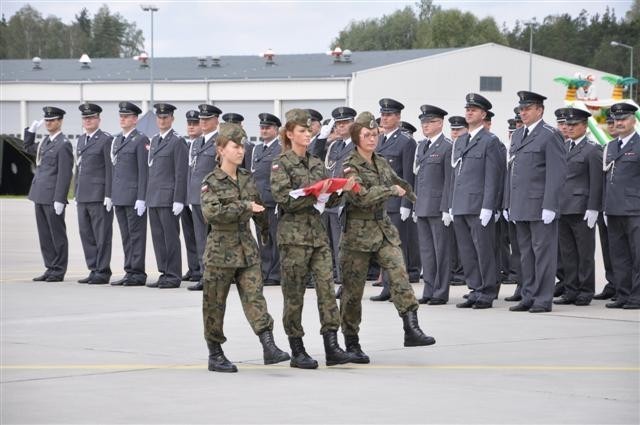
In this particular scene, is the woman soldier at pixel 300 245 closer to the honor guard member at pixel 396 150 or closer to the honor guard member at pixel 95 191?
the honor guard member at pixel 396 150

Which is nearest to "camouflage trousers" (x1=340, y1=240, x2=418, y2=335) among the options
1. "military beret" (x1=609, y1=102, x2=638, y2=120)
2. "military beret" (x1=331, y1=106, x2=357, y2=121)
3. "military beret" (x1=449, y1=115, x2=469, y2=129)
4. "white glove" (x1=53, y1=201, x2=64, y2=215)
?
"military beret" (x1=331, y1=106, x2=357, y2=121)

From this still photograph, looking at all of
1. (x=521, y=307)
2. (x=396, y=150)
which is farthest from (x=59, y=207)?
(x=521, y=307)

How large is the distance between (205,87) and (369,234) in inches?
1987

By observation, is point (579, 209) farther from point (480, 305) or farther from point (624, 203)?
point (480, 305)

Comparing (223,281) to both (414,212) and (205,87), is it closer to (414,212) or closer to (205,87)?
(414,212)

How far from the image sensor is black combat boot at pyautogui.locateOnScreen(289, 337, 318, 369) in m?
9.41

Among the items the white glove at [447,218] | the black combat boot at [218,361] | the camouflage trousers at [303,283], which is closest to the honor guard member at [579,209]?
the white glove at [447,218]

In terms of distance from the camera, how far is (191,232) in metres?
16.2

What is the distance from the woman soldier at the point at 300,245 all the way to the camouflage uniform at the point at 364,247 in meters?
0.31

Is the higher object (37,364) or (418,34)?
(418,34)

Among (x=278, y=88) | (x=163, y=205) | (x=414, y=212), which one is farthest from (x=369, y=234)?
(x=278, y=88)

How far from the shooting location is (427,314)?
12852mm

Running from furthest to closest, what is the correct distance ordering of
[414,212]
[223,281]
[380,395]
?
[414,212] → [223,281] → [380,395]

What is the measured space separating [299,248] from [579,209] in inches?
212
